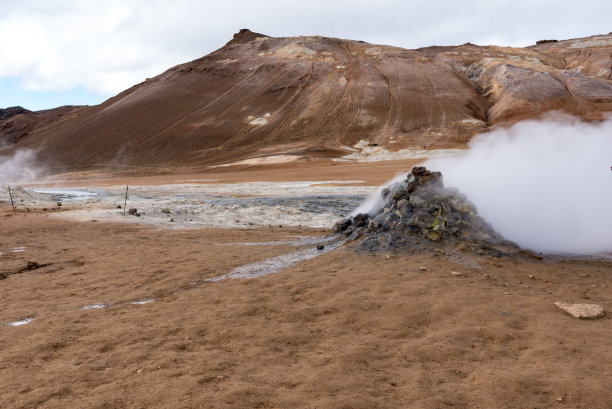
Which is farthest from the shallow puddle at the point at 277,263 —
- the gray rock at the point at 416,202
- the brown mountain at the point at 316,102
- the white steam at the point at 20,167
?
the white steam at the point at 20,167

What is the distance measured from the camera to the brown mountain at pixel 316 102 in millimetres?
47062

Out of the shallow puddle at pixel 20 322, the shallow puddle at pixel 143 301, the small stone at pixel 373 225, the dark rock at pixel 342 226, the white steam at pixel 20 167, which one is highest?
the white steam at pixel 20 167

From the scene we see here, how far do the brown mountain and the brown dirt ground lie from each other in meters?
36.1

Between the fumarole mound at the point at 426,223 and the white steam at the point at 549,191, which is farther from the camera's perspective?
the white steam at the point at 549,191

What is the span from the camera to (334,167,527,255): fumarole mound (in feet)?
24.1

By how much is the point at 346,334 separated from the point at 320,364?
785mm

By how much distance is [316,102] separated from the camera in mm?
52844

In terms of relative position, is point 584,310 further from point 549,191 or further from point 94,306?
point 94,306

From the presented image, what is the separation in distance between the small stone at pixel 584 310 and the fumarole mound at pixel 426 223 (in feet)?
7.43

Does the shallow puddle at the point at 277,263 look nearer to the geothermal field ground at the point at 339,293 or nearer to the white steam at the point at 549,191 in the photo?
the geothermal field ground at the point at 339,293

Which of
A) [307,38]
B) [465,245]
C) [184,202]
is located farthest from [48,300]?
[307,38]

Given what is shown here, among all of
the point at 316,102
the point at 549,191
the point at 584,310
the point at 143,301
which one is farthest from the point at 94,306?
the point at 316,102

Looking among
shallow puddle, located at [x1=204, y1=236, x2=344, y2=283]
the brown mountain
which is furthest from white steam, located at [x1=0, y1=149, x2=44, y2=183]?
shallow puddle, located at [x1=204, y1=236, x2=344, y2=283]

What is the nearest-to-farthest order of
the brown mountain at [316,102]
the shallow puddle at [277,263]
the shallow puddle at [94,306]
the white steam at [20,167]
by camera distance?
the shallow puddle at [94,306] → the shallow puddle at [277,263] → the white steam at [20,167] → the brown mountain at [316,102]
